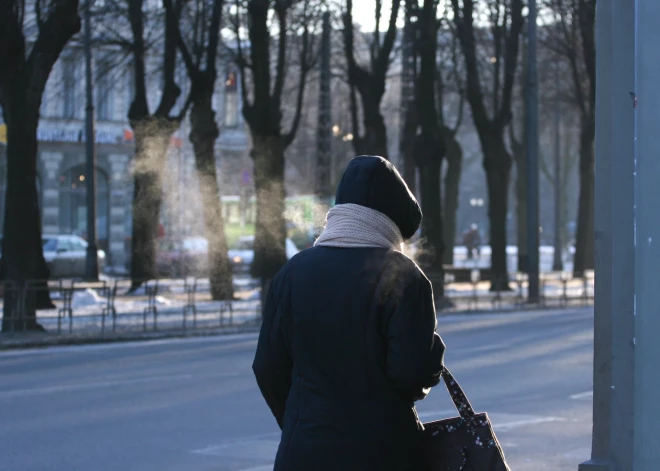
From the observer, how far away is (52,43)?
19.2 m

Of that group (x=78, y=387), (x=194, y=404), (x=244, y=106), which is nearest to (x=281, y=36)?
(x=244, y=106)

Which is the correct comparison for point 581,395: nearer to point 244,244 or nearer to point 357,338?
point 357,338

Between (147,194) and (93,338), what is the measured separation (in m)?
11.3

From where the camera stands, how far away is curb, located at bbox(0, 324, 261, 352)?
17719 millimetres

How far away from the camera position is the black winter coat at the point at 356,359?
3.66m

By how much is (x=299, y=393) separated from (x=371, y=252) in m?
0.48

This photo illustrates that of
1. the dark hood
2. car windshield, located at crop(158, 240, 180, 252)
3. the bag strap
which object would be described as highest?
the dark hood

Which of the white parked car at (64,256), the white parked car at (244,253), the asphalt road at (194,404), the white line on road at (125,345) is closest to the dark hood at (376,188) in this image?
the asphalt road at (194,404)

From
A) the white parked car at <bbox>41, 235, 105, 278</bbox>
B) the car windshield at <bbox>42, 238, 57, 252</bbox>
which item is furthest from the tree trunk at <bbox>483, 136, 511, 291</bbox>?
the car windshield at <bbox>42, 238, 57, 252</bbox>

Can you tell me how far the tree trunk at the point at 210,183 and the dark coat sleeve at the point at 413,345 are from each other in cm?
2386

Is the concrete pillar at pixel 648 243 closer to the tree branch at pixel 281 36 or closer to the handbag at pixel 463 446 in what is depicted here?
the handbag at pixel 463 446

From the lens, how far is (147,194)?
29.9 m

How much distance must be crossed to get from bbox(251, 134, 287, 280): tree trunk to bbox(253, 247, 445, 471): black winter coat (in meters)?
22.9

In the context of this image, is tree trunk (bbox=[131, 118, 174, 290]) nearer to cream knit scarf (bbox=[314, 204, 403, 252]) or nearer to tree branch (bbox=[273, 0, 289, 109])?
tree branch (bbox=[273, 0, 289, 109])
